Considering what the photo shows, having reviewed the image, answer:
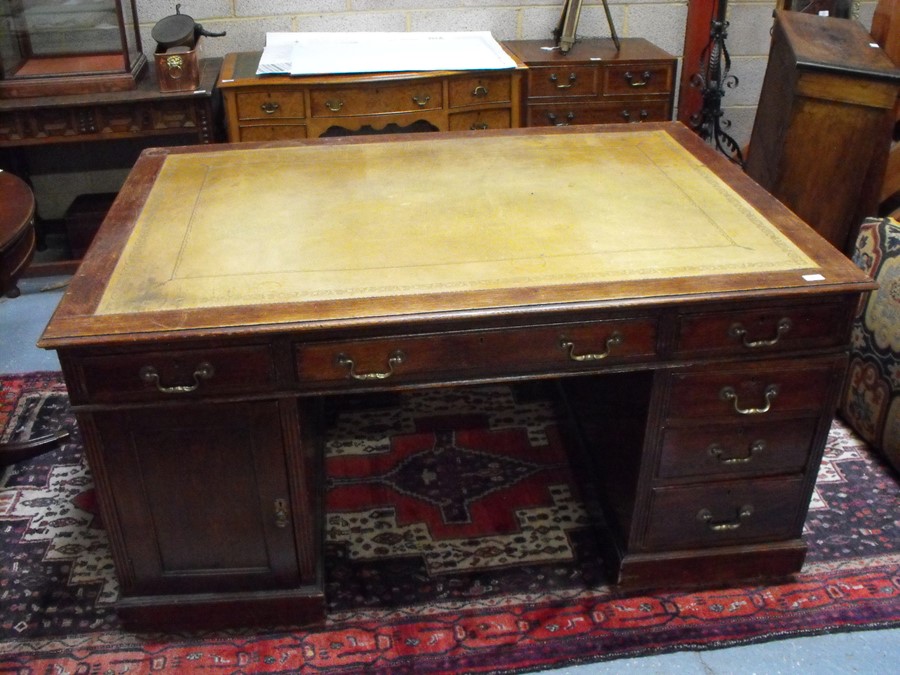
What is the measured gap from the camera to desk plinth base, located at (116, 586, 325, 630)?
74.2 inches

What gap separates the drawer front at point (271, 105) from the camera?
3.14 meters

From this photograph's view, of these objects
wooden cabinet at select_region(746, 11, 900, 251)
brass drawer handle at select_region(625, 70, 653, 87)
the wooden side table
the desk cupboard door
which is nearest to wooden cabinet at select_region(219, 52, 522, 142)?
the wooden side table

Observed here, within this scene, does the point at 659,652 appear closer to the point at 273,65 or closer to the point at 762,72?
the point at 273,65

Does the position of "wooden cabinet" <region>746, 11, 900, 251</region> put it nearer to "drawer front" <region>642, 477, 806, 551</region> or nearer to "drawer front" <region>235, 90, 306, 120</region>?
"drawer front" <region>642, 477, 806, 551</region>

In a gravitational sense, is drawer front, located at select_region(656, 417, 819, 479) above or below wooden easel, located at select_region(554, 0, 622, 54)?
below

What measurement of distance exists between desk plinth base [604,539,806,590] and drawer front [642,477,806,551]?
0.07 feet

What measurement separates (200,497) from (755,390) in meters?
1.17

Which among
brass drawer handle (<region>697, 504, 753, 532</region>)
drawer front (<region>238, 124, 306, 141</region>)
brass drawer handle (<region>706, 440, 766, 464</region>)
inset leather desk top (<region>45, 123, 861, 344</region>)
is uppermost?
inset leather desk top (<region>45, 123, 861, 344</region>)

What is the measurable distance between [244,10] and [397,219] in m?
2.09

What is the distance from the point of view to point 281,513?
181 cm

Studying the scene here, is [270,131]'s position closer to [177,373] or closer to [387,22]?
[387,22]

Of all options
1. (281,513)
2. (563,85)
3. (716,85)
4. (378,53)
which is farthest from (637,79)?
(281,513)

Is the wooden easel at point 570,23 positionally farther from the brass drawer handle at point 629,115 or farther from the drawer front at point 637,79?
the brass drawer handle at point 629,115

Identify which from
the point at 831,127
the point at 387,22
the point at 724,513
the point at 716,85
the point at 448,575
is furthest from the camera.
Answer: the point at 716,85
